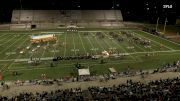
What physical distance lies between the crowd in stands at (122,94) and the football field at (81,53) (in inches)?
387

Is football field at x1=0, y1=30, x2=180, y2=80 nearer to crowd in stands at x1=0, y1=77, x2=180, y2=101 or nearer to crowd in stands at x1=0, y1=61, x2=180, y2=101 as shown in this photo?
crowd in stands at x1=0, y1=61, x2=180, y2=101

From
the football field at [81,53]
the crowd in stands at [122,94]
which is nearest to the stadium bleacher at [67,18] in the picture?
the football field at [81,53]

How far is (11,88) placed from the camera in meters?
32.9

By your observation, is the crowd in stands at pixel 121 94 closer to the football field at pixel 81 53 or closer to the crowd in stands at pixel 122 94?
the crowd in stands at pixel 122 94

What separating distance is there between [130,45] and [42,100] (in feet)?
115

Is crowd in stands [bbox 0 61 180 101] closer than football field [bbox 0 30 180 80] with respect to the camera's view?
Yes

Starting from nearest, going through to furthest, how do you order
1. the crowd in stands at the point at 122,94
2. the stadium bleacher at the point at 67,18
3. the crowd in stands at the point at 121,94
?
the crowd in stands at the point at 122,94
the crowd in stands at the point at 121,94
the stadium bleacher at the point at 67,18

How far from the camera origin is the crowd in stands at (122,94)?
84.8ft

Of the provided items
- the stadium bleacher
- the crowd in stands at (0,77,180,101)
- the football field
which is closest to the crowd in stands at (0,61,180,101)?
the crowd in stands at (0,77,180,101)

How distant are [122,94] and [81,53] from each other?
24275 mm

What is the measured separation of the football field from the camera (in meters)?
40.9

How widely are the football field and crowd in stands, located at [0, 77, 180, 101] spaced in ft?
32.2

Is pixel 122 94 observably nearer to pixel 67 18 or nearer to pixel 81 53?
pixel 81 53

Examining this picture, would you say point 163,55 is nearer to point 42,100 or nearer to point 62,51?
point 62,51
